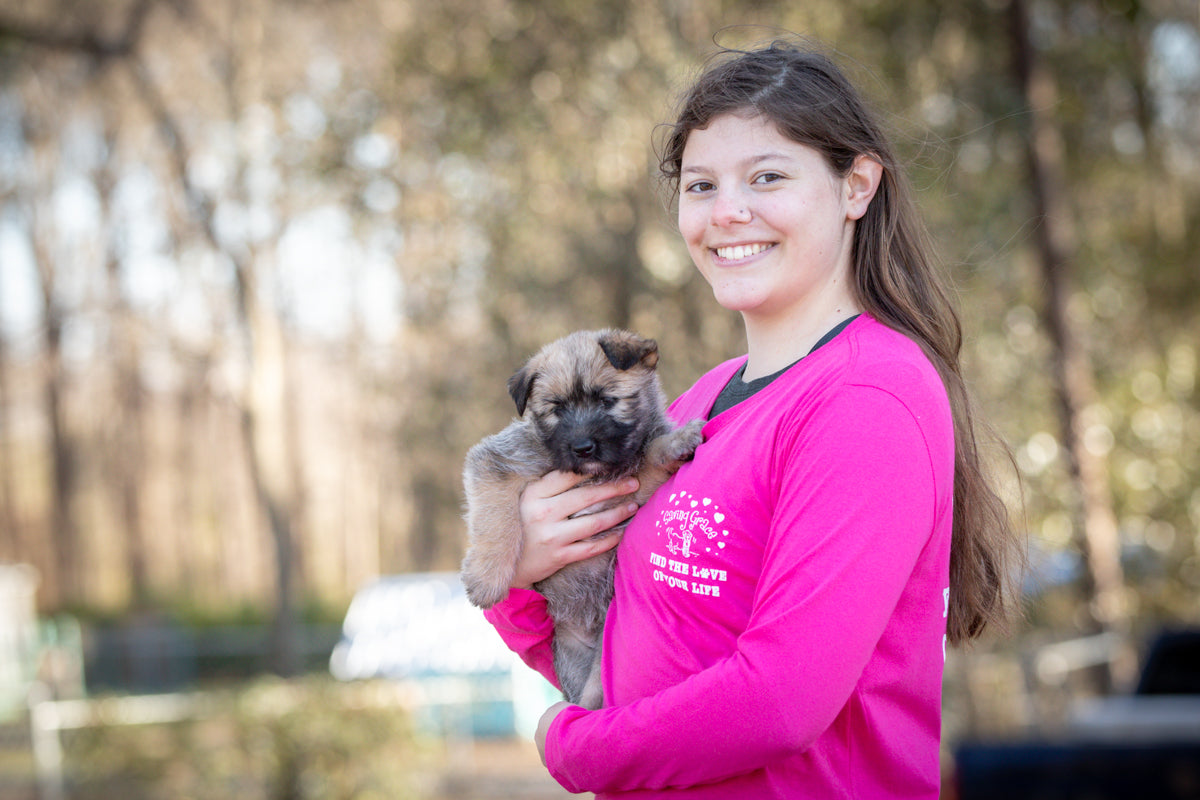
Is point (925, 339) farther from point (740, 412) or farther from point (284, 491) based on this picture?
point (284, 491)

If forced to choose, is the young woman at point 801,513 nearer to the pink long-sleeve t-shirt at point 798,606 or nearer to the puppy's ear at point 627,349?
the pink long-sleeve t-shirt at point 798,606

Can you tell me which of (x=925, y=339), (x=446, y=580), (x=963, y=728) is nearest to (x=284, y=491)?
(x=446, y=580)

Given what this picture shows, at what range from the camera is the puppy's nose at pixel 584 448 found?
9.17 ft

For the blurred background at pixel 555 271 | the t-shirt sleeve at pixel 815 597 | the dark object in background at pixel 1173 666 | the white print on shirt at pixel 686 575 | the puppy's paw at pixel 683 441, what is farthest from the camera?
the blurred background at pixel 555 271

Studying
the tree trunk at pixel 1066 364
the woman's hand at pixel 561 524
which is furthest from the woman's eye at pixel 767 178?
Result: the tree trunk at pixel 1066 364

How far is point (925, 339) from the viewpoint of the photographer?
2072 millimetres

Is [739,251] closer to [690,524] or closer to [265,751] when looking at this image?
[690,524]

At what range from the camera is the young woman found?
1650 millimetres

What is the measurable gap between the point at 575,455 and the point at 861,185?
109cm

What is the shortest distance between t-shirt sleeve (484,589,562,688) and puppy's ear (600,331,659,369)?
77 centimetres

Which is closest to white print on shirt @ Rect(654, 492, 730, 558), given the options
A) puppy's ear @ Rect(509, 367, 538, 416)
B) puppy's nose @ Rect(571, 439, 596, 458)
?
puppy's nose @ Rect(571, 439, 596, 458)

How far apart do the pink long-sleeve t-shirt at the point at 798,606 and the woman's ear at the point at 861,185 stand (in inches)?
11.8

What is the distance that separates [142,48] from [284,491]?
7.77 meters

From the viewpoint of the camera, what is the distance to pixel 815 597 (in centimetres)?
163
